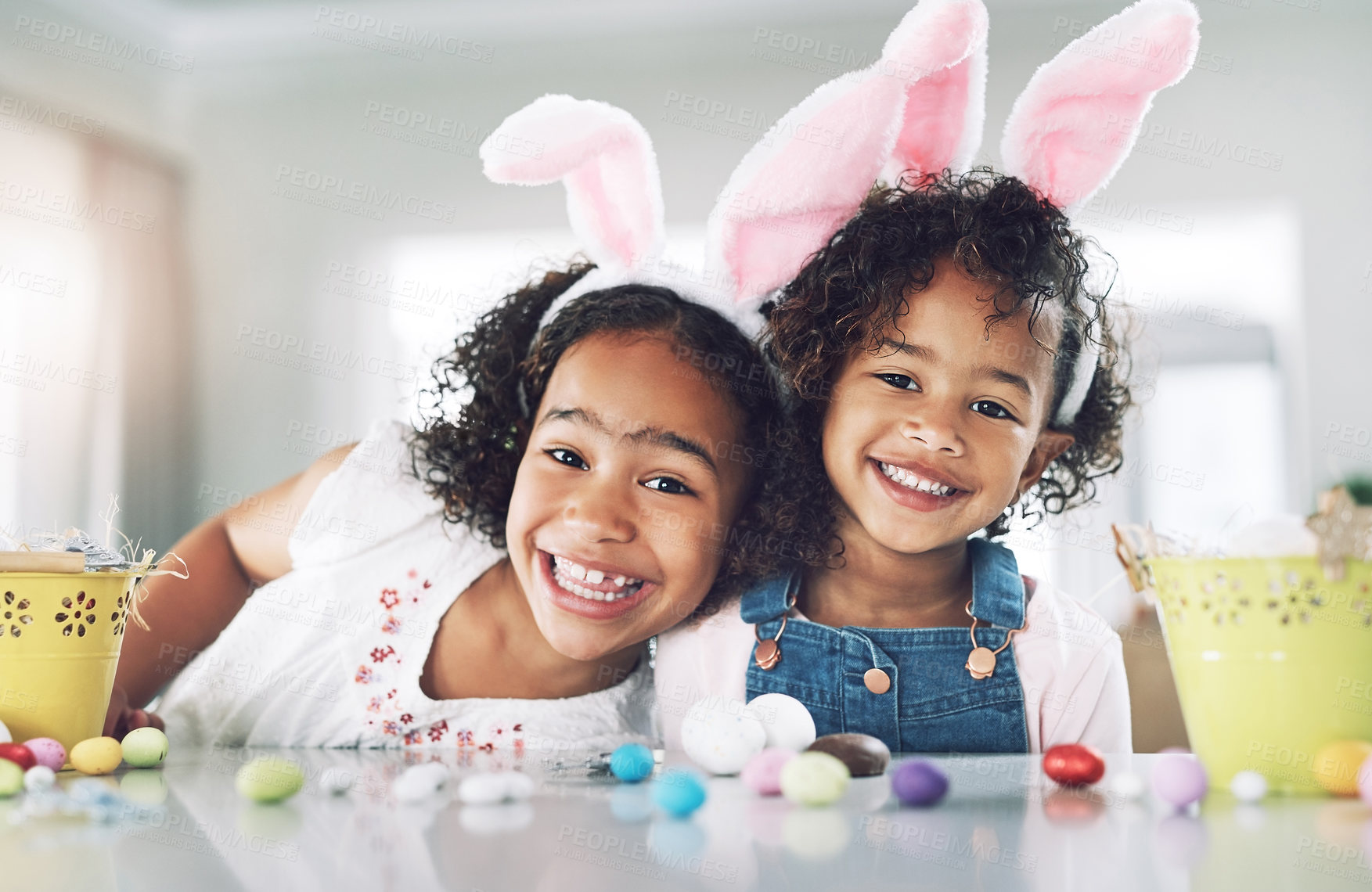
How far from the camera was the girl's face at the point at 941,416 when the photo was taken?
840 mm

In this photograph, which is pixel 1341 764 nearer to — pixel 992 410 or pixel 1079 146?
pixel 992 410

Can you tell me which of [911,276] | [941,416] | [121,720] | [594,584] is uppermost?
[911,276]

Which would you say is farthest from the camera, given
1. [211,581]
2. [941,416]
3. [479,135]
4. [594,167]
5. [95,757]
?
[479,135]

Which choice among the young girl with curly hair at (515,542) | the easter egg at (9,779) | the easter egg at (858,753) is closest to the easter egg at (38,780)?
the easter egg at (9,779)

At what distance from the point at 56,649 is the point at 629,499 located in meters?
0.42

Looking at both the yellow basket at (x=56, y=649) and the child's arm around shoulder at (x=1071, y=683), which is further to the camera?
the child's arm around shoulder at (x=1071, y=683)

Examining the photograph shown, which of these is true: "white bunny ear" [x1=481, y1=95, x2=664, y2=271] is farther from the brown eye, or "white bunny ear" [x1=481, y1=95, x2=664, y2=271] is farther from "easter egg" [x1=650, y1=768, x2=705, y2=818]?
"easter egg" [x1=650, y1=768, x2=705, y2=818]

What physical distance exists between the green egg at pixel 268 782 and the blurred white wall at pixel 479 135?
210 cm

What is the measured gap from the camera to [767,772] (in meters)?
0.62

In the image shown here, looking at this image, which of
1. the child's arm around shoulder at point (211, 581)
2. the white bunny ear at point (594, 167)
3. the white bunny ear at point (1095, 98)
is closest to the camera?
the white bunny ear at point (1095, 98)

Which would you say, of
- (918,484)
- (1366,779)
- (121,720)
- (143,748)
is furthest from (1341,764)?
(121,720)

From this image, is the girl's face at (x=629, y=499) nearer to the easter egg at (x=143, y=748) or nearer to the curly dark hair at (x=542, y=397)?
the curly dark hair at (x=542, y=397)

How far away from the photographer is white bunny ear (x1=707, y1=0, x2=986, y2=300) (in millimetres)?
832

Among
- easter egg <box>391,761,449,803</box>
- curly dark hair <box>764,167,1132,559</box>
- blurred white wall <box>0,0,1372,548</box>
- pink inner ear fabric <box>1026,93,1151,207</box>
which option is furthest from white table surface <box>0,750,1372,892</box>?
blurred white wall <box>0,0,1372,548</box>
